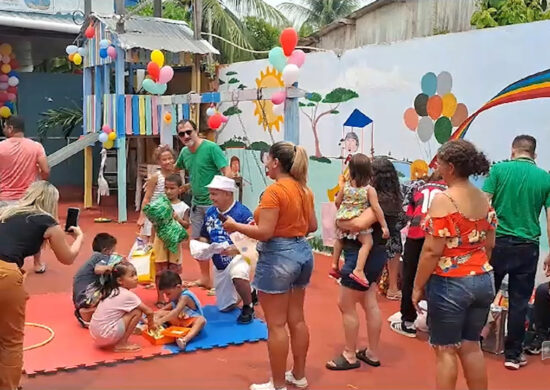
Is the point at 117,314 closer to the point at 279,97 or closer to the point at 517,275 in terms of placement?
the point at 517,275

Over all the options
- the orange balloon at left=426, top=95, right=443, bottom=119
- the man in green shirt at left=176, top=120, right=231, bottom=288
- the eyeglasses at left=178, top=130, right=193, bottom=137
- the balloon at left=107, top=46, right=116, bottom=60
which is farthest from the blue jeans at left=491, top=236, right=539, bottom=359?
the balloon at left=107, top=46, right=116, bottom=60

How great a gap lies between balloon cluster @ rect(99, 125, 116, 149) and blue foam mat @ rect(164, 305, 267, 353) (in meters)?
5.61

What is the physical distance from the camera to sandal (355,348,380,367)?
4926mm

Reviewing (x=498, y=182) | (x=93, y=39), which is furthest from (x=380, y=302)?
(x=93, y=39)

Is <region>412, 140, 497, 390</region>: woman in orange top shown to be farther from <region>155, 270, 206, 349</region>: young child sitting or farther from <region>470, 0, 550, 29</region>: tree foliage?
<region>470, 0, 550, 29</region>: tree foliage

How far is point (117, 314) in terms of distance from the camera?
199 inches

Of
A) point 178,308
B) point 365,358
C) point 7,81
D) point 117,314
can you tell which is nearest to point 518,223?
point 365,358

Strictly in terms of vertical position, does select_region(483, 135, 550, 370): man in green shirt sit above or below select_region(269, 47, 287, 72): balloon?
below

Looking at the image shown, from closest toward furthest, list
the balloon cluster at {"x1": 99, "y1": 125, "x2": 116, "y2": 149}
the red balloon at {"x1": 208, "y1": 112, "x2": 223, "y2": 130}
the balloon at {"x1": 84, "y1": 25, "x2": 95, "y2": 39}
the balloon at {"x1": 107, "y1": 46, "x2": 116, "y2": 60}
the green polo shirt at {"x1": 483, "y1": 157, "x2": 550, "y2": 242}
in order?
the green polo shirt at {"x1": 483, "y1": 157, "x2": 550, "y2": 242} < the red balloon at {"x1": 208, "y1": 112, "x2": 223, "y2": 130} < the balloon at {"x1": 107, "y1": 46, "x2": 116, "y2": 60} < the balloon cluster at {"x1": 99, "y1": 125, "x2": 116, "y2": 149} < the balloon at {"x1": 84, "y1": 25, "x2": 95, "y2": 39}

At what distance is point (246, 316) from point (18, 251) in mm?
2482

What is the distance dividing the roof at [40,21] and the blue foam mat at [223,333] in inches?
394

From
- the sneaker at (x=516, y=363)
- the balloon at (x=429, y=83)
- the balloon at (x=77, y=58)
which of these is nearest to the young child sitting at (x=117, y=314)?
the sneaker at (x=516, y=363)

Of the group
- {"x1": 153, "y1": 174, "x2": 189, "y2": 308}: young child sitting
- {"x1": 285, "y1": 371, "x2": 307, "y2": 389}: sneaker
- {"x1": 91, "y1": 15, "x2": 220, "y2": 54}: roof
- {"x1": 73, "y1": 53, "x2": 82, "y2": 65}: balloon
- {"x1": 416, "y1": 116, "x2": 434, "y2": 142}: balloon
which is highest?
{"x1": 91, "y1": 15, "x2": 220, "y2": 54}: roof

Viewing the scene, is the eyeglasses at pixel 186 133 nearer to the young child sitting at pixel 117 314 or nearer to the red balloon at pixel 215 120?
the young child sitting at pixel 117 314
